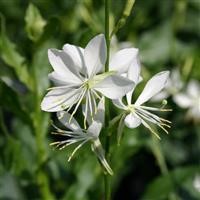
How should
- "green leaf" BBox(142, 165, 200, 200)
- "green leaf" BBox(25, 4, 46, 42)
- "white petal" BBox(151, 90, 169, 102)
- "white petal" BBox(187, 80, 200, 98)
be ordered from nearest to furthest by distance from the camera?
"green leaf" BBox(25, 4, 46, 42)
"green leaf" BBox(142, 165, 200, 200)
"white petal" BBox(151, 90, 169, 102)
"white petal" BBox(187, 80, 200, 98)

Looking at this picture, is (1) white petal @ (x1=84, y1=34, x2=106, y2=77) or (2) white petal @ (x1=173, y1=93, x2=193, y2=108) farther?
(2) white petal @ (x1=173, y1=93, x2=193, y2=108)

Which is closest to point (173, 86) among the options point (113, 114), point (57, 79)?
point (113, 114)

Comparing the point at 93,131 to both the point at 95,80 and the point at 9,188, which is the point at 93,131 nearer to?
the point at 95,80

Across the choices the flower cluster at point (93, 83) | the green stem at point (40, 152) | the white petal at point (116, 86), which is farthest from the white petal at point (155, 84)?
the green stem at point (40, 152)

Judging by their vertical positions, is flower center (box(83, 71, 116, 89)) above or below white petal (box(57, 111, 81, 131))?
above

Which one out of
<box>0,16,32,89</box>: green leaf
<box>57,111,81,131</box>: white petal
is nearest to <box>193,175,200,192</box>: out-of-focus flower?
<box>0,16,32,89</box>: green leaf

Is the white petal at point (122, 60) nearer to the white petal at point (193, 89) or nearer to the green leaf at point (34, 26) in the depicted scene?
the green leaf at point (34, 26)

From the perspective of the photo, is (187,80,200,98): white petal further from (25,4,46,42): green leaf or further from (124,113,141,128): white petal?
(124,113,141,128): white petal

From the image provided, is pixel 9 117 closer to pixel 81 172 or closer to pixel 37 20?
pixel 81 172
